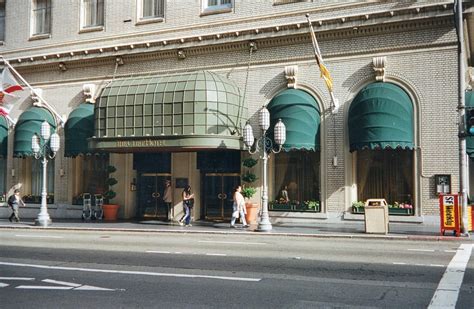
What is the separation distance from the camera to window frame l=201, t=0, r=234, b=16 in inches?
957

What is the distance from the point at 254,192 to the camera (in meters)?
22.8

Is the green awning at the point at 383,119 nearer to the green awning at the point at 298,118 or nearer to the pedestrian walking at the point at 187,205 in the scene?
the green awning at the point at 298,118

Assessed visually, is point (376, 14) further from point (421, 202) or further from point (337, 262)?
point (337, 262)

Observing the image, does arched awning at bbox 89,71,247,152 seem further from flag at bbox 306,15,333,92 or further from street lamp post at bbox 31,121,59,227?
flag at bbox 306,15,333,92

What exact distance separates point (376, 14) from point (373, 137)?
520 centimetres

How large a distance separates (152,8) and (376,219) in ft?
52.2

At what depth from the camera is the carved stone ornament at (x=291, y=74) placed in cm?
2274

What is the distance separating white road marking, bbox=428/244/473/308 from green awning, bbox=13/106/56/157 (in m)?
22.4

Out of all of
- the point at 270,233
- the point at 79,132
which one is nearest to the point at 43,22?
the point at 79,132

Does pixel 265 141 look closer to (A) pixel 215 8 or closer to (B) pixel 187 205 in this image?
(B) pixel 187 205

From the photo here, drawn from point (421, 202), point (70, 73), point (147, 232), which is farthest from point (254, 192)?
point (70, 73)

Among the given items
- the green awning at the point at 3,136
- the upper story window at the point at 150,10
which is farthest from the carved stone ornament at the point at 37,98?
the upper story window at the point at 150,10

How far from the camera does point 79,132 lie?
26.1m

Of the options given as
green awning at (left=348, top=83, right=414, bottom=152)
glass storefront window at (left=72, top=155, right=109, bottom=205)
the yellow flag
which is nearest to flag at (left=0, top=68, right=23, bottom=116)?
glass storefront window at (left=72, top=155, right=109, bottom=205)
